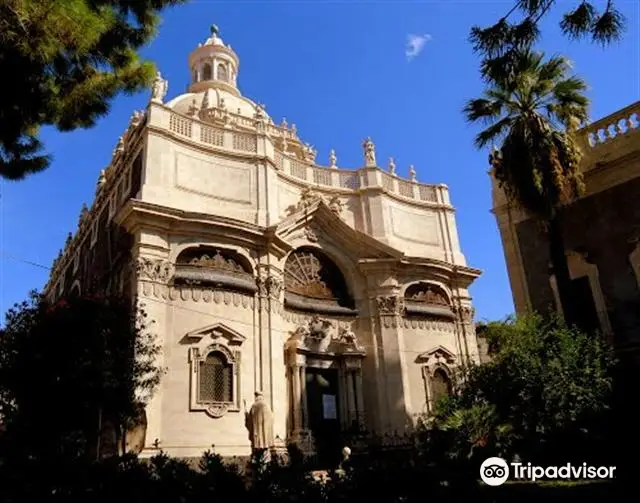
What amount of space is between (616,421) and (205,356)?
439 inches

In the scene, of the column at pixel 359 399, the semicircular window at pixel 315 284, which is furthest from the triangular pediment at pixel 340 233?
the column at pixel 359 399

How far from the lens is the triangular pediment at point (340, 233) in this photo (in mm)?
21266

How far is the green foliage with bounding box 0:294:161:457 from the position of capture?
13219 mm

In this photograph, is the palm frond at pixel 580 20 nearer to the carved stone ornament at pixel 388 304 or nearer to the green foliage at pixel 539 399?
the green foliage at pixel 539 399

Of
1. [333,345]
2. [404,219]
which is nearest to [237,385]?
[333,345]

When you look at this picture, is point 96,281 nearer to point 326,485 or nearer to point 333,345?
point 333,345

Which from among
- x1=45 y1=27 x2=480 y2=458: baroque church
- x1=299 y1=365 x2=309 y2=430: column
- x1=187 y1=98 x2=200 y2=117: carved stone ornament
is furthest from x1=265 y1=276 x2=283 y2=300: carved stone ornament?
x1=187 y1=98 x2=200 y2=117: carved stone ornament

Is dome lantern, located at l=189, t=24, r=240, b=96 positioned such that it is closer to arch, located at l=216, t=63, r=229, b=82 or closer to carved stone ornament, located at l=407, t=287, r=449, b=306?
arch, located at l=216, t=63, r=229, b=82

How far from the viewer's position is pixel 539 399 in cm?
1346

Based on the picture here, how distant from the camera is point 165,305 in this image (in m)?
16.3

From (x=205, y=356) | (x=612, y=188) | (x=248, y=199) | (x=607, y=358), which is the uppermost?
(x=248, y=199)

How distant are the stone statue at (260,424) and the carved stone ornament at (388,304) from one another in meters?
6.79

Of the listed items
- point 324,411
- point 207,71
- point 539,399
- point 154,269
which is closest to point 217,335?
point 154,269

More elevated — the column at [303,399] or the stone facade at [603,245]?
the stone facade at [603,245]
